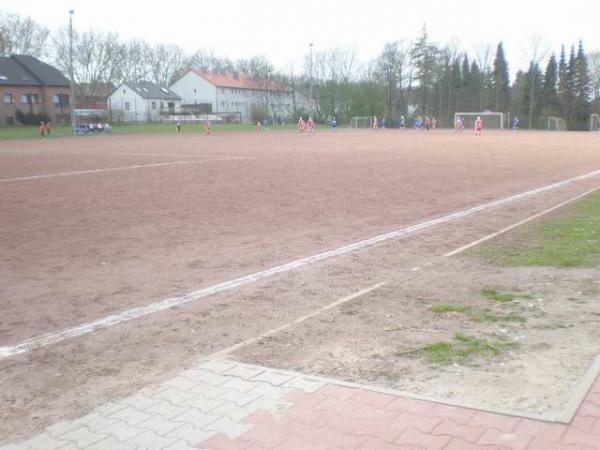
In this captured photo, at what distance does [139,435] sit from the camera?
384cm

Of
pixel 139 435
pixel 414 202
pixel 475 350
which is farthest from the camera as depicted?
pixel 414 202

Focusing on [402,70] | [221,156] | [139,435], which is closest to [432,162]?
[221,156]

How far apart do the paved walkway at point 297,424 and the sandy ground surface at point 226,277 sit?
0.89ft

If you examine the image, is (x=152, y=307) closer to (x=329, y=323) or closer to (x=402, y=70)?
(x=329, y=323)

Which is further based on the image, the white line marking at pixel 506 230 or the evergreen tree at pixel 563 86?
the evergreen tree at pixel 563 86

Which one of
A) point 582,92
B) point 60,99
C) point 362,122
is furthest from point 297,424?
point 582,92

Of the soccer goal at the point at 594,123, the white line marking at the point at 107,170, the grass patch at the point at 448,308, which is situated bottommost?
the grass patch at the point at 448,308

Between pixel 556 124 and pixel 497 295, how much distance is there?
88.9 metres

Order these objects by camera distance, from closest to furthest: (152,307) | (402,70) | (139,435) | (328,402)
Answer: (139,435) → (328,402) → (152,307) → (402,70)

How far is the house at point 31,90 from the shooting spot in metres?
81.2

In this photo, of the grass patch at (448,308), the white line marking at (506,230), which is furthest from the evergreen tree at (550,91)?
the grass patch at (448,308)

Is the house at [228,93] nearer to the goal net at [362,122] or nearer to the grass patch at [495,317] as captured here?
the goal net at [362,122]

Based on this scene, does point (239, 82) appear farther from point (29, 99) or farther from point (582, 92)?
point (582, 92)

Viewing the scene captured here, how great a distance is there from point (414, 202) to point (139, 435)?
11.3m
